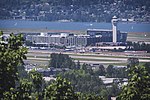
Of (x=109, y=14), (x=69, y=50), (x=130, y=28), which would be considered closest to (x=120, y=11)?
(x=109, y=14)

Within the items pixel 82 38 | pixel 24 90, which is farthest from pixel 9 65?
pixel 82 38

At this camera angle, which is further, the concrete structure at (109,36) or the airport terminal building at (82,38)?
the concrete structure at (109,36)

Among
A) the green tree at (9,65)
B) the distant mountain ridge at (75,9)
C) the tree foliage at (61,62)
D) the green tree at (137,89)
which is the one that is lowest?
the distant mountain ridge at (75,9)

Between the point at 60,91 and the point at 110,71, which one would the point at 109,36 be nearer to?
the point at 110,71

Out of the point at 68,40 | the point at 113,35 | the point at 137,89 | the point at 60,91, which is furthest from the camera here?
the point at 113,35

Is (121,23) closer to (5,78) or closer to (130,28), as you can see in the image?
(130,28)

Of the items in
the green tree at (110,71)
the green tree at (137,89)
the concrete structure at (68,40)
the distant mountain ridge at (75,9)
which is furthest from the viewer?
the distant mountain ridge at (75,9)

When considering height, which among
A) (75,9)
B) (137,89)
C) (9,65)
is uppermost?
(9,65)

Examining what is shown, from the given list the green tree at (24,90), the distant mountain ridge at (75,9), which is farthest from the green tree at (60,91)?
the distant mountain ridge at (75,9)

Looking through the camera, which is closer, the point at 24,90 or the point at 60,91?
the point at 24,90

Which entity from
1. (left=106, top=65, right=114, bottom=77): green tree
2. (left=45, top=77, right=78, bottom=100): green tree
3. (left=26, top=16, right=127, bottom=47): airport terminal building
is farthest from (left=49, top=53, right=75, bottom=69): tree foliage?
(left=45, top=77, right=78, bottom=100): green tree

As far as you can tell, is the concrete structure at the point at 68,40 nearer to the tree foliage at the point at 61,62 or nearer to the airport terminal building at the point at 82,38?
the airport terminal building at the point at 82,38
